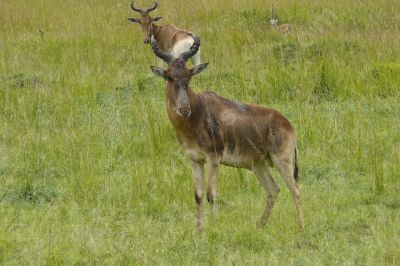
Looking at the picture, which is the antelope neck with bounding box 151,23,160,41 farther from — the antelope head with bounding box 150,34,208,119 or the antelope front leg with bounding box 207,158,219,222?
the antelope front leg with bounding box 207,158,219,222

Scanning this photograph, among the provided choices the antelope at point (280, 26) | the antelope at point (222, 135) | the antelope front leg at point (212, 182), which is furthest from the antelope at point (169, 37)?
the antelope front leg at point (212, 182)

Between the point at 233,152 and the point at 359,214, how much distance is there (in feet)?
3.96

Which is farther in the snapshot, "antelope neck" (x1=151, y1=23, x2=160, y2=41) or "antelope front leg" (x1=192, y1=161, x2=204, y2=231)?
"antelope neck" (x1=151, y1=23, x2=160, y2=41)

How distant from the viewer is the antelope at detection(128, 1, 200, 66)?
42.8 ft

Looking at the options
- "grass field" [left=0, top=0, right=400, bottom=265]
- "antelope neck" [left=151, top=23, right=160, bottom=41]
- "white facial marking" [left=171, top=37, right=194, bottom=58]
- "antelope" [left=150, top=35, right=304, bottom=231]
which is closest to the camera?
"grass field" [left=0, top=0, right=400, bottom=265]

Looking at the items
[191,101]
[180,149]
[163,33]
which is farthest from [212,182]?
[163,33]

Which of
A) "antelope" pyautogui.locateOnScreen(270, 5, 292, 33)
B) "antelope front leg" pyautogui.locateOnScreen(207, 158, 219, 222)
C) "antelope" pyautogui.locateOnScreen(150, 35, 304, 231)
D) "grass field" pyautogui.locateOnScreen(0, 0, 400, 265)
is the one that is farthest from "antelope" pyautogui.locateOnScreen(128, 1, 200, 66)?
Answer: "antelope front leg" pyautogui.locateOnScreen(207, 158, 219, 222)

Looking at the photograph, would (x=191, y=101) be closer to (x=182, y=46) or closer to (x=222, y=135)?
(x=222, y=135)

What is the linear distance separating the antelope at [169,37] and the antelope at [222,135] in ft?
18.4

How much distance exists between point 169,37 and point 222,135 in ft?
22.9

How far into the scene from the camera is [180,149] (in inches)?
366

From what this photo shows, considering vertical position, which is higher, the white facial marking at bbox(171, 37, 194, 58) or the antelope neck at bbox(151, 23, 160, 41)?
the white facial marking at bbox(171, 37, 194, 58)

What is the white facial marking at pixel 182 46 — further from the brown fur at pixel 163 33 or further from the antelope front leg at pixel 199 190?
the antelope front leg at pixel 199 190

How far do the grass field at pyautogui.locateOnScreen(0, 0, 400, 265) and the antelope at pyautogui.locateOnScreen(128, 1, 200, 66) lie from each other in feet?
0.96
